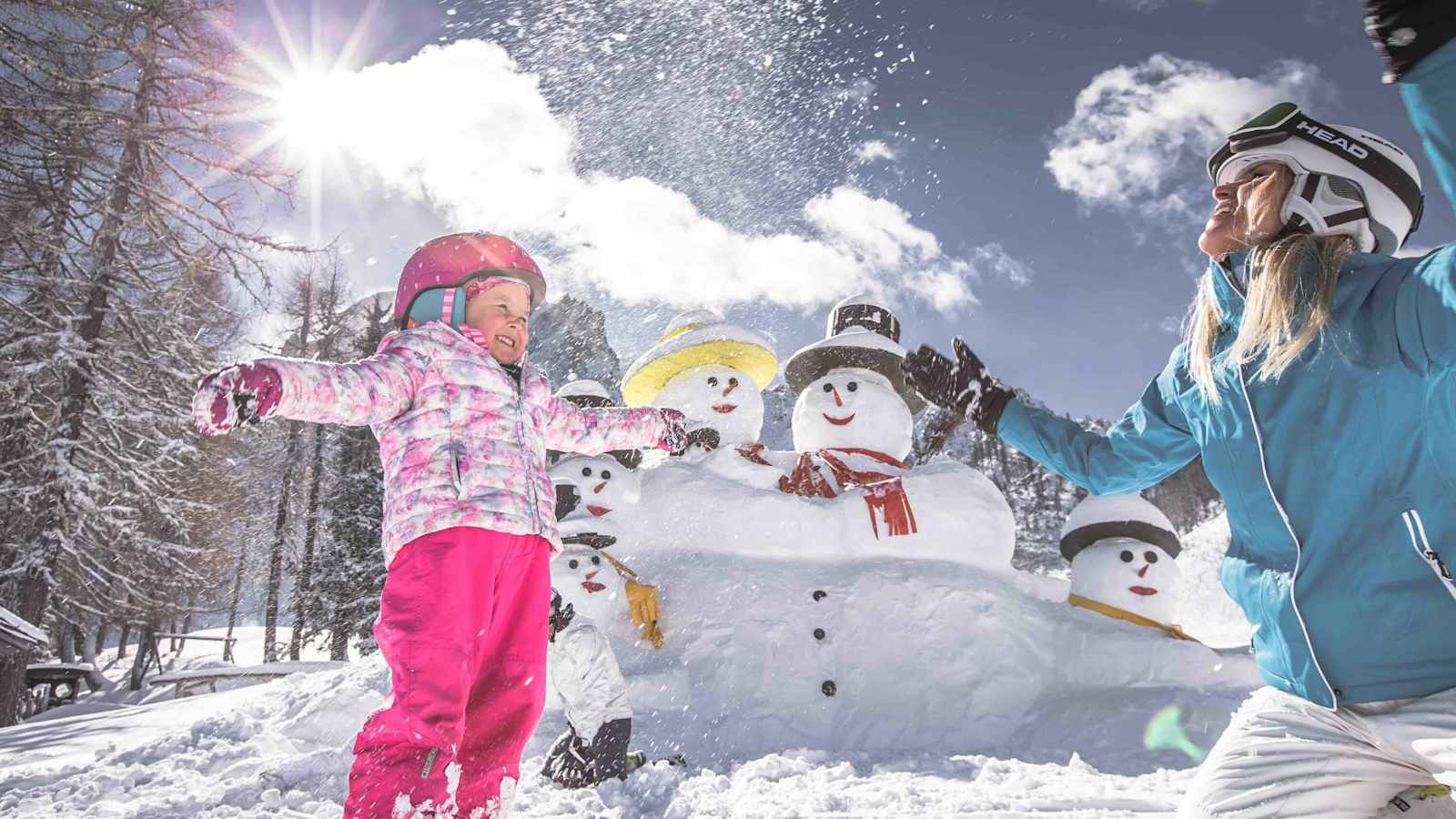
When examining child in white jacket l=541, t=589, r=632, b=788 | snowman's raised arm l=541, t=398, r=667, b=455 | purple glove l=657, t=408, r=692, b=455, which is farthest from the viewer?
child in white jacket l=541, t=589, r=632, b=788

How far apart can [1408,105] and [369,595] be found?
17052mm

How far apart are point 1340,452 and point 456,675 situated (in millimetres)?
2155

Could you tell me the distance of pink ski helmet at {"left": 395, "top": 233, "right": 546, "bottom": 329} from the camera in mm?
2641

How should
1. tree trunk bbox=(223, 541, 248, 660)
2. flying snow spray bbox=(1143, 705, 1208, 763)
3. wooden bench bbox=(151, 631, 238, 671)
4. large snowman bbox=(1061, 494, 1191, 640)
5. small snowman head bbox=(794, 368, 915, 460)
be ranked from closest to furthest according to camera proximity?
flying snow spray bbox=(1143, 705, 1208, 763), large snowman bbox=(1061, 494, 1191, 640), small snowman head bbox=(794, 368, 915, 460), wooden bench bbox=(151, 631, 238, 671), tree trunk bbox=(223, 541, 248, 660)

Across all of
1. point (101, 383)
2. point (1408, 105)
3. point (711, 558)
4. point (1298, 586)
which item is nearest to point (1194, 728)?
point (711, 558)

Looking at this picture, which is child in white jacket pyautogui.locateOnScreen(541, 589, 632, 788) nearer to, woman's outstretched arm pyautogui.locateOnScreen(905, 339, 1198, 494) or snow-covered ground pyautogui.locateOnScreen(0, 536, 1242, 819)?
snow-covered ground pyautogui.locateOnScreen(0, 536, 1242, 819)

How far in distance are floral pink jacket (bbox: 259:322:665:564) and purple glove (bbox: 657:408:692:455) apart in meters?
0.57

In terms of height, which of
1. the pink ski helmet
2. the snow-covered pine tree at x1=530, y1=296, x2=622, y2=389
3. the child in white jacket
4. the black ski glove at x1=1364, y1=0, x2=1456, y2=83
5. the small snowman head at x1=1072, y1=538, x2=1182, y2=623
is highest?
the snow-covered pine tree at x1=530, y1=296, x2=622, y2=389

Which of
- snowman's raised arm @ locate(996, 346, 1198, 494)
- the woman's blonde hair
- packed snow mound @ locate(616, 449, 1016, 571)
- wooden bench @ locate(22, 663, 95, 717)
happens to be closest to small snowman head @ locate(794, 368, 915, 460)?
packed snow mound @ locate(616, 449, 1016, 571)

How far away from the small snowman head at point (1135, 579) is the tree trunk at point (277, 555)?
1737 centimetres

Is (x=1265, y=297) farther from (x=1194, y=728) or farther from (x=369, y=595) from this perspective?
(x=369, y=595)

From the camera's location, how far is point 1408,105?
46.2 inches

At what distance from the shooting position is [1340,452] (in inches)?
61.7


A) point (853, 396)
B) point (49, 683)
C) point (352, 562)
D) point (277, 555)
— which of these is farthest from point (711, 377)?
point (277, 555)
